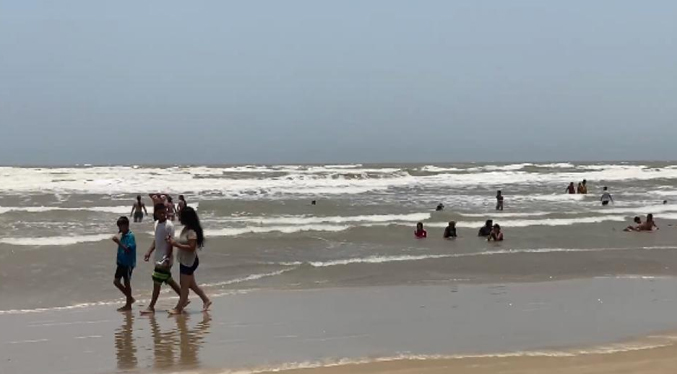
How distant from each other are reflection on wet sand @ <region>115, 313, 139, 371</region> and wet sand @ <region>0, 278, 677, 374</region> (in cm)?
1

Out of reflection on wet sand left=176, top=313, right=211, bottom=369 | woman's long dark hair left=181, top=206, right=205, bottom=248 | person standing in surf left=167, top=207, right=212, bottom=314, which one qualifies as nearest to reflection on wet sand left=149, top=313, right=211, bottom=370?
reflection on wet sand left=176, top=313, right=211, bottom=369

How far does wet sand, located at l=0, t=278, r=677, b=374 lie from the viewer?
597cm

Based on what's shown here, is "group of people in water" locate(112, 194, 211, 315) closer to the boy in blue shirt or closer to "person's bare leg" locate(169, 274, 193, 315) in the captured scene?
"person's bare leg" locate(169, 274, 193, 315)

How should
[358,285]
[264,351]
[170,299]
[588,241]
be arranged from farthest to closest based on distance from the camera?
[588,241], [358,285], [170,299], [264,351]

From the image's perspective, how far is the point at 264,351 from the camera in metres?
6.41

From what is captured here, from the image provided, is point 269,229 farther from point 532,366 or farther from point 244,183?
point 244,183

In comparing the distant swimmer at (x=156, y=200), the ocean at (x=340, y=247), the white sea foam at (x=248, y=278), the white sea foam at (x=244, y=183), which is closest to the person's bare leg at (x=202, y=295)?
the distant swimmer at (x=156, y=200)

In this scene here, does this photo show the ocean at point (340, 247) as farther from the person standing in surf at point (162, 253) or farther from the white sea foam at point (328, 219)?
the person standing in surf at point (162, 253)

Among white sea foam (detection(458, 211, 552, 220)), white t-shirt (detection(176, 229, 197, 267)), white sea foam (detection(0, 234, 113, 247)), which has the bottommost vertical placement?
white sea foam (detection(458, 211, 552, 220))

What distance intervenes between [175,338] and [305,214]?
1813 cm

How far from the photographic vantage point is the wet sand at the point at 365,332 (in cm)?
597

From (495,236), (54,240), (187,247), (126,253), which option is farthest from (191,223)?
(495,236)

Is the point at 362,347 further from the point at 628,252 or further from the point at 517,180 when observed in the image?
the point at 517,180

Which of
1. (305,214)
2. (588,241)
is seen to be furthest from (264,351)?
(305,214)
